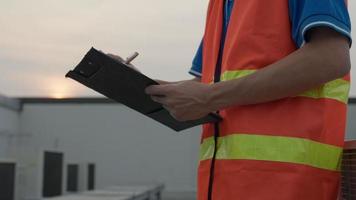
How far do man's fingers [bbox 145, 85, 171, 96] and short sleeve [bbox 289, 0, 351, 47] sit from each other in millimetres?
307

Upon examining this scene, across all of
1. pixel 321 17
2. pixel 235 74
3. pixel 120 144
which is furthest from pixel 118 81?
pixel 120 144

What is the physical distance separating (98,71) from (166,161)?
1190 cm

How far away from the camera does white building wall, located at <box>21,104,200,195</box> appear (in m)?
13.1

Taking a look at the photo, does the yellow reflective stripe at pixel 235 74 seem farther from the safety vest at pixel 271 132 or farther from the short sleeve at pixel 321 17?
the short sleeve at pixel 321 17

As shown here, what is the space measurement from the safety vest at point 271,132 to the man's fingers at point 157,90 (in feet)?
0.45

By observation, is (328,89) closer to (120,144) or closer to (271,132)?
(271,132)

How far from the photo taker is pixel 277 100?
1317mm

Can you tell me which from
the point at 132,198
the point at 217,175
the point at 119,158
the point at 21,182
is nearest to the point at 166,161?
the point at 119,158

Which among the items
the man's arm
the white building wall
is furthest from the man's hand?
the white building wall

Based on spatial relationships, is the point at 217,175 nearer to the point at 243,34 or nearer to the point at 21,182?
Answer: the point at 243,34

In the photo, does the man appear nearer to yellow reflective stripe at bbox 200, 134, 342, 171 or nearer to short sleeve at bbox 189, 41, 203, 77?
yellow reflective stripe at bbox 200, 134, 342, 171

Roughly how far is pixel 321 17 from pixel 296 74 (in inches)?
4.9

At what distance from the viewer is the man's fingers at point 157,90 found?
135 cm

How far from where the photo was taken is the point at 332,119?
133 cm
